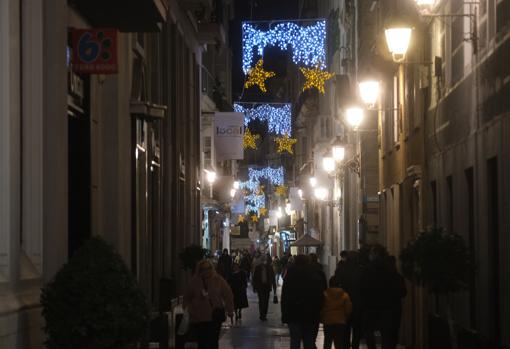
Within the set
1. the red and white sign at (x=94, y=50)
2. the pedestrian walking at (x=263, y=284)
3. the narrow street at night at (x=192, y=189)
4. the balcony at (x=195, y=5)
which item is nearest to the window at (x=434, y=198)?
the narrow street at night at (x=192, y=189)

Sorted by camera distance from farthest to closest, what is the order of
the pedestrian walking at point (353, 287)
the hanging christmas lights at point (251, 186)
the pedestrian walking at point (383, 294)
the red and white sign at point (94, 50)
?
the hanging christmas lights at point (251, 186) < the pedestrian walking at point (353, 287) < the pedestrian walking at point (383, 294) < the red and white sign at point (94, 50)

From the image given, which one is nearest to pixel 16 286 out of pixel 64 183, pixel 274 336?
pixel 64 183

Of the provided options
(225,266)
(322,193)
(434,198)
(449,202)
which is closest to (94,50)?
(449,202)

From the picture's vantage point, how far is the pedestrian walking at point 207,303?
18.0 metres

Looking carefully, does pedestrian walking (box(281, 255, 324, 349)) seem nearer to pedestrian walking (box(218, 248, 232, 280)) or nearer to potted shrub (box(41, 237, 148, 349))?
potted shrub (box(41, 237, 148, 349))

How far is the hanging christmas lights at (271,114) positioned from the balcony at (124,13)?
49.9 m

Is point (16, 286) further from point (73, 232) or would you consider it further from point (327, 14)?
point (327, 14)

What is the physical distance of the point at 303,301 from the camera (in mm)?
18453

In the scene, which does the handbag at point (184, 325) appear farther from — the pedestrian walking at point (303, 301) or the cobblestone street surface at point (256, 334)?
the cobblestone street surface at point (256, 334)

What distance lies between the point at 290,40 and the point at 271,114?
29642 millimetres

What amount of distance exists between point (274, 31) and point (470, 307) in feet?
75.7

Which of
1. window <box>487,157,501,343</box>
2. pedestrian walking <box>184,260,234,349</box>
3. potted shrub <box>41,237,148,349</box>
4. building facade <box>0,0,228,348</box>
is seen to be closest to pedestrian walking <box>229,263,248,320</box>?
building facade <box>0,0,228,348</box>

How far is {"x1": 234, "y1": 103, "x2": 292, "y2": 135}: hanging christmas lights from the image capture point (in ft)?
226

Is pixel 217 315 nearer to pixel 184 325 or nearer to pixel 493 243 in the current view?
pixel 184 325
